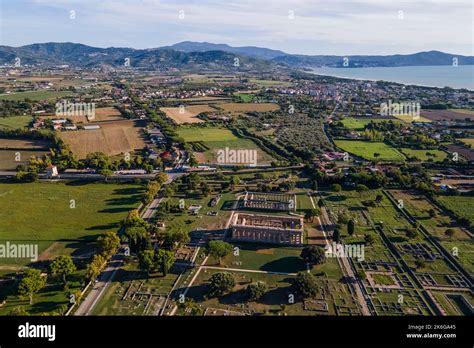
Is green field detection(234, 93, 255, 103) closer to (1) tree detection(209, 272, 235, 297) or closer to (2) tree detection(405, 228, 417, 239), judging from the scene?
(2) tree detection(405, 228, 417, 239)

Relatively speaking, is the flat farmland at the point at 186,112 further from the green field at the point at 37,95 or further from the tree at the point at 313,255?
the tree at the point at 313,255

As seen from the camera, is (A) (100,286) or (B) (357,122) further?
(B) (357,122)

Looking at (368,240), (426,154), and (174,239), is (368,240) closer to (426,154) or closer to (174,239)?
(174,239)

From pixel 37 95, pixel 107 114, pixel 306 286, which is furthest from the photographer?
pixel 37 95

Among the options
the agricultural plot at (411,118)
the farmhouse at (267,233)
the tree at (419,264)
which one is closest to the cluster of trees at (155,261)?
the farmhouse at (267,233)

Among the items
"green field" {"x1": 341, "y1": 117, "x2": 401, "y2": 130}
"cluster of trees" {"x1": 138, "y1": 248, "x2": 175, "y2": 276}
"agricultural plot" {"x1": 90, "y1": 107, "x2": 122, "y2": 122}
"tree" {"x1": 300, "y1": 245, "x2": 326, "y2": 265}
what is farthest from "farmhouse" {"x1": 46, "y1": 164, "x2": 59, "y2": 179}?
"green field" {"x1": 341, "y1": 117, "x2": 401, "y2": 130}

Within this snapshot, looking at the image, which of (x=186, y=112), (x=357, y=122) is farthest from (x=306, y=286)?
(x=186, y=112)
